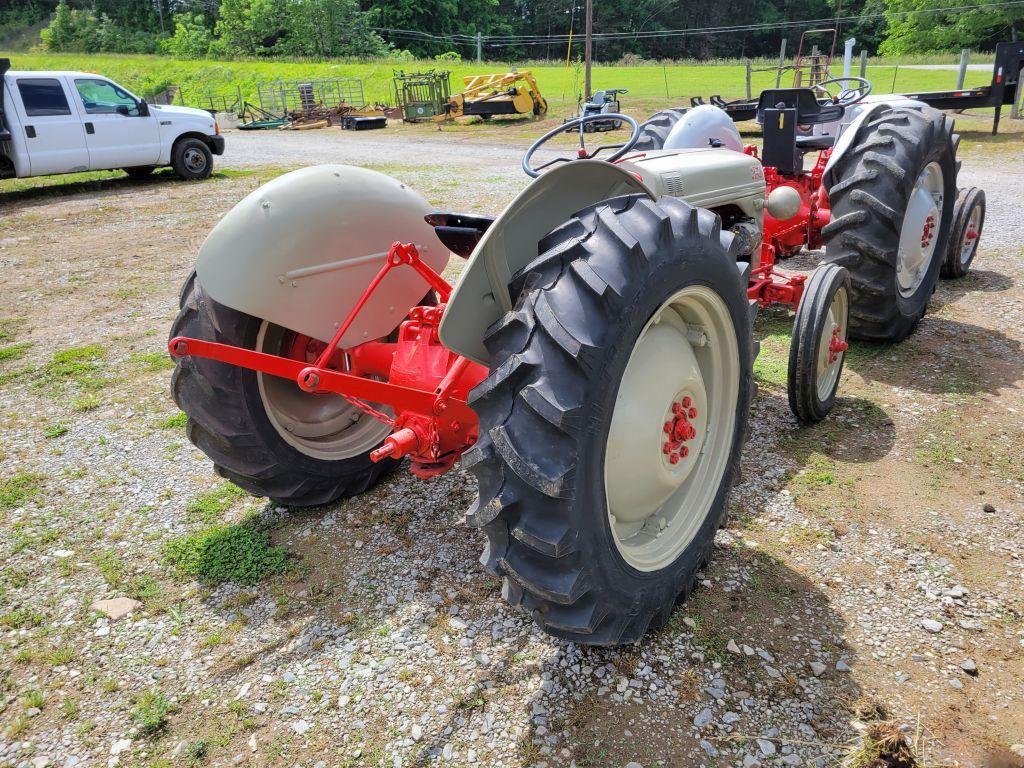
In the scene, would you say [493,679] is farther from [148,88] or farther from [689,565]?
[148,88]

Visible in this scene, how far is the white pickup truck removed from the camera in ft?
39.3

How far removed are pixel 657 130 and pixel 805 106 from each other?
1533mm

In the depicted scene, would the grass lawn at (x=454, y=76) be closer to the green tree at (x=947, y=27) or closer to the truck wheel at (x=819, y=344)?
the green tree at (x=947, y=27)

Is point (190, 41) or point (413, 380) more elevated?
point (190, 41)

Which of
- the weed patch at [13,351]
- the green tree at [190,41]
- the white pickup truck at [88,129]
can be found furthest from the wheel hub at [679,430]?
the green tree at [190,41]

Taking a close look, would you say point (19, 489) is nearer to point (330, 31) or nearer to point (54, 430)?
point (54, 430)

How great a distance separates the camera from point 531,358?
1860mm

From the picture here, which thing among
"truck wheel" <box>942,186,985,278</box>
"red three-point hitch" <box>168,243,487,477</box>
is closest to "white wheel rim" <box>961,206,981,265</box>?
"truck wheel" <box>942,186,985,278</box>

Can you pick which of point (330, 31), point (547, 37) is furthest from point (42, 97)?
point (547, 37)

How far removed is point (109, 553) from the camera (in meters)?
3.18

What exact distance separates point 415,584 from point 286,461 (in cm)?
76

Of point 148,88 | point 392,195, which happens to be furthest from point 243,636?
point 148,88

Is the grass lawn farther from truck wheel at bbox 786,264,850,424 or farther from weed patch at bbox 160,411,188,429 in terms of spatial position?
weed patch at bbox 160,411,188,429

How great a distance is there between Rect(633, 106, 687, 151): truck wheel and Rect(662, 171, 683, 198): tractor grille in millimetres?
1795
